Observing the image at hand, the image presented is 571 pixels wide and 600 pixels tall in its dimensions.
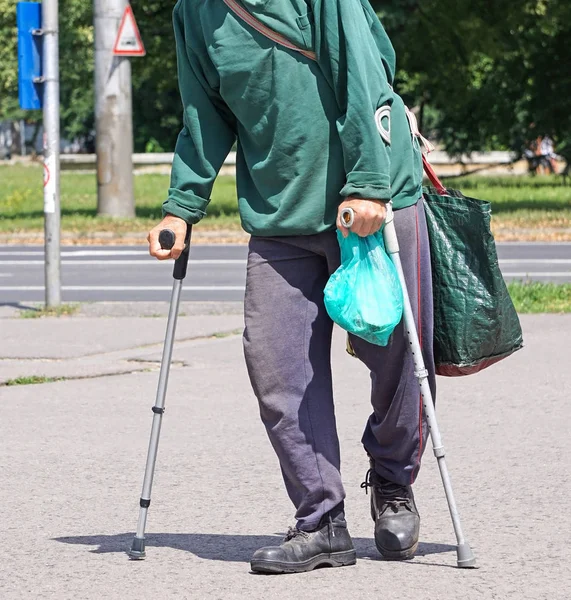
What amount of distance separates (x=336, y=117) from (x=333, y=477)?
1.03 metres

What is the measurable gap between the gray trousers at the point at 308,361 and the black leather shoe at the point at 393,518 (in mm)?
160

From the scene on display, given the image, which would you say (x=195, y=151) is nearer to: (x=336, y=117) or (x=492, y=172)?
(x=336, y=117)

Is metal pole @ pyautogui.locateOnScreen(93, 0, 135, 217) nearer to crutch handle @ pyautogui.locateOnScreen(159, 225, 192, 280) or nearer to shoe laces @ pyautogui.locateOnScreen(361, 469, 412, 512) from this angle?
crutch handle @ pyautogui.locateOnScreen(159, 225, 192, 280)

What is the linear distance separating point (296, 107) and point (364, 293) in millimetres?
548

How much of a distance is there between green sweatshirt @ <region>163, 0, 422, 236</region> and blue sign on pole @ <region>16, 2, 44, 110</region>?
6.80 m

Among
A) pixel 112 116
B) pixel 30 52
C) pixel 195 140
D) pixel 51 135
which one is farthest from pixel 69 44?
pixel 195 140

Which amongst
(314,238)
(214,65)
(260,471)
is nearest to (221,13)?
(214,65)

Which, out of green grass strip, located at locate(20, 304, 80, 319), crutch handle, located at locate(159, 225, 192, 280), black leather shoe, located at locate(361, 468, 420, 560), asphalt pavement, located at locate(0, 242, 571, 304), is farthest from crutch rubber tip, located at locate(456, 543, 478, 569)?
asphalt pavement, located at locate(0, 242, 571, 304)

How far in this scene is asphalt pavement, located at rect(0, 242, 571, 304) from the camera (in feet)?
42.3

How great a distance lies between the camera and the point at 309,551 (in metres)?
4.04

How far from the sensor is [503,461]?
552cm

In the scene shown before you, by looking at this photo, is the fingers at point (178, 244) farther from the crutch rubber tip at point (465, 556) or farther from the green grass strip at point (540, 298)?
the green grass strip at point (540, 298)

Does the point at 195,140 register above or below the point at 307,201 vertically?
above

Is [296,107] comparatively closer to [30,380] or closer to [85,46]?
[30,380]
